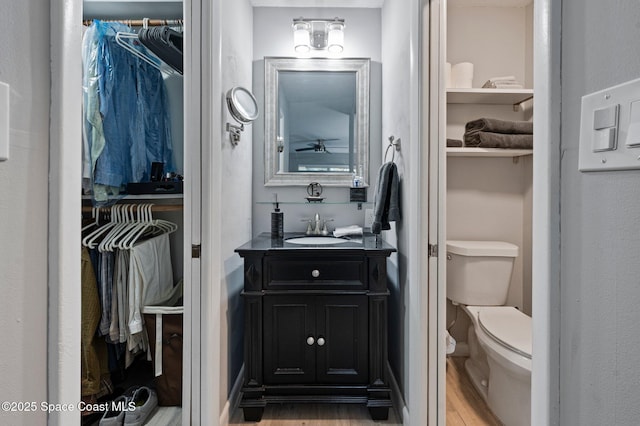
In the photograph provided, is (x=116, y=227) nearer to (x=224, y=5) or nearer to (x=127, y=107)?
(x=127, y=107)

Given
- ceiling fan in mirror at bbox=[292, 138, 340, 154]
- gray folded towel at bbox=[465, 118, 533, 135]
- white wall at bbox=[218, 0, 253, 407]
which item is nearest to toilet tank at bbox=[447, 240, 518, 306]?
gray folded towel at bbox=[465, 118, 533, 135]

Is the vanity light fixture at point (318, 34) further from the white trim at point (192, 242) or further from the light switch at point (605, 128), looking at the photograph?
the light switch at point (605, 128)

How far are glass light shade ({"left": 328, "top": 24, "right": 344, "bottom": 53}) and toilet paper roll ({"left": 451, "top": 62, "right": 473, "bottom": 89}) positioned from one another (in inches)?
31.8

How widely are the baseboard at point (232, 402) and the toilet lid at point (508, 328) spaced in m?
1.40

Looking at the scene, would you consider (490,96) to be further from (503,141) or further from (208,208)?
(208,208)

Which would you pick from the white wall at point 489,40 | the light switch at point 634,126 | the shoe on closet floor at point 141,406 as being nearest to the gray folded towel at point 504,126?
the white wall at point 489,40

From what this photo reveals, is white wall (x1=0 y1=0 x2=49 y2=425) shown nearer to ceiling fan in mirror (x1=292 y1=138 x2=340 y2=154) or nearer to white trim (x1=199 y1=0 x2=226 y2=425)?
white trim (x1=199 y1=0 x2=226 y2=425)

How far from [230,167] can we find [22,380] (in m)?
1.29

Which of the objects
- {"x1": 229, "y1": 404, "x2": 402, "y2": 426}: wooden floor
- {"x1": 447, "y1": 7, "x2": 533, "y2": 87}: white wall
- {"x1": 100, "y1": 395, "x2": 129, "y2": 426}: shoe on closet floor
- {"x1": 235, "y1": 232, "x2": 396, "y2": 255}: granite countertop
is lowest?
{"x1": 229, "y1": 404, "x2": 402, "y2": 426}: wooden floor

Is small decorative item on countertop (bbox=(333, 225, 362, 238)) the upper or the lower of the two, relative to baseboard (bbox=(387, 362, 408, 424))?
upper

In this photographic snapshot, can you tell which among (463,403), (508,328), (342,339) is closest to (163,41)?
(342,339)

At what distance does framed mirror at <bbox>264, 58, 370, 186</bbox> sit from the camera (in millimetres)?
2340

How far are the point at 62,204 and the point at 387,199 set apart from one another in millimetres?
1455

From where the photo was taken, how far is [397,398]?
1.78 metres
